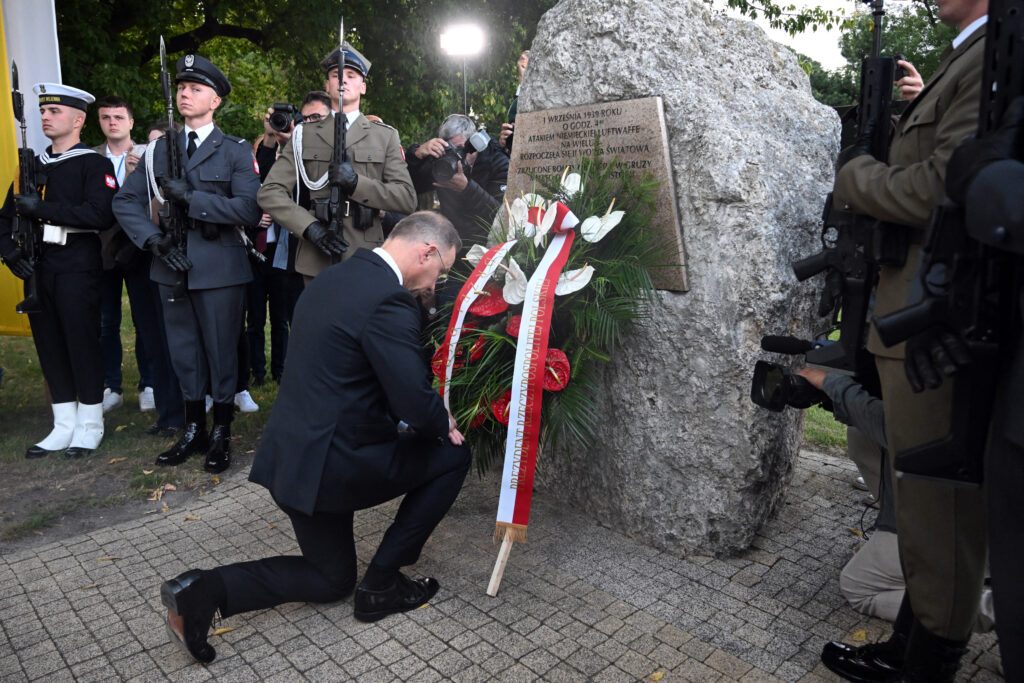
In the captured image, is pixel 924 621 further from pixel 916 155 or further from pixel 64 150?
pixel 64 150

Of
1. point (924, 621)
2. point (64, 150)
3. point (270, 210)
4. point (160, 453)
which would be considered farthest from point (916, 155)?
point (64, 150)

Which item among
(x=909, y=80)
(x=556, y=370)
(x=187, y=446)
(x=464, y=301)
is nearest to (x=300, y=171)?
(x=187, y=446)

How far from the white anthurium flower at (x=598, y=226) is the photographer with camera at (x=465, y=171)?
1.43 m

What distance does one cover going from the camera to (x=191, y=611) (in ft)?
8.94

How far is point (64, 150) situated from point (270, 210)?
1502mm

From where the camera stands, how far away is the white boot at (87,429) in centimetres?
505

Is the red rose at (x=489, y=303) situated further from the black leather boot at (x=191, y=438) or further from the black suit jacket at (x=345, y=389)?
the black leather boot at (x=191, y=438)

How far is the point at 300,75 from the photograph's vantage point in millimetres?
13688

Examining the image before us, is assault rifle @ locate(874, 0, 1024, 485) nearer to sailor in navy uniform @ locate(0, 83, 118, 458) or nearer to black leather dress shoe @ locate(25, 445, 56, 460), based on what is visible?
sailor in navy uniform @ locate(0, 83, 118, 458)

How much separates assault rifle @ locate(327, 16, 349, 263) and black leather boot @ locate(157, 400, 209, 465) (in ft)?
4.19

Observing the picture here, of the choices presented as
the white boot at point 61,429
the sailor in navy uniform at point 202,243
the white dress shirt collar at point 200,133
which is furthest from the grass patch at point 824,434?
the white boot at point 61,429

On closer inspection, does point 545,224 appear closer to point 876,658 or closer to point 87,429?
point 876,658

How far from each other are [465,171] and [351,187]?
0.93 m

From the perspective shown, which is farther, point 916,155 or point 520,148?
point 520,148
